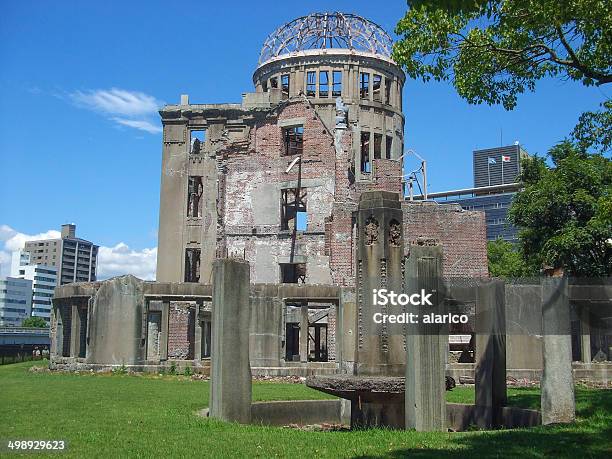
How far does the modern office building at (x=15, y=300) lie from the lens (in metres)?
135

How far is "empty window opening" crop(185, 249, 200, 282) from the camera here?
134 feet

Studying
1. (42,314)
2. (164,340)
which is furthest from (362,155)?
(42,314)

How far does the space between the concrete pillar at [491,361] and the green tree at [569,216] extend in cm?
1177

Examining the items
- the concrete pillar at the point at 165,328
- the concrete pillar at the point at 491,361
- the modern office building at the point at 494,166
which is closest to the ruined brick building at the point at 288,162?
the concrete pillar at the point at 165,328

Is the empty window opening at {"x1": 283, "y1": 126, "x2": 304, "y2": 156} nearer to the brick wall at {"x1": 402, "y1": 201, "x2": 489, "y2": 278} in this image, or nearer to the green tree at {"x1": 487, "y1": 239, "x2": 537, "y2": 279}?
the brick wall at {"x1": 402, "y1": 201, "x2": 489, "y2": 278}

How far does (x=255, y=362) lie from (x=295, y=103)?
1632 cm

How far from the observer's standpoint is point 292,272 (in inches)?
1377

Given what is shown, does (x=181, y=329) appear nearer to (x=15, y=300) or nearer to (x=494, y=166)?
(x=15, y=300)

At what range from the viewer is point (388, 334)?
38.6 ft

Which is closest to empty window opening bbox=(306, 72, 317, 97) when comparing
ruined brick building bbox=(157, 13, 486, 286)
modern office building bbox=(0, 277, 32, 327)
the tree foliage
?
ruined brick building bbox=(157, 13, 486, 286)

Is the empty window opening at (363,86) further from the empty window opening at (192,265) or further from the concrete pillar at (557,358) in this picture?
the concrete pillar at (557,358)

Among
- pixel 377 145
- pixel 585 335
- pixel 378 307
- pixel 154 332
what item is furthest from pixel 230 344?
pixel 377 145

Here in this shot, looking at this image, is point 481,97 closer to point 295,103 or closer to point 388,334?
point 388,334

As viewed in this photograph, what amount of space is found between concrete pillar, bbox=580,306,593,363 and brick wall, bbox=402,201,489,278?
857 cm
